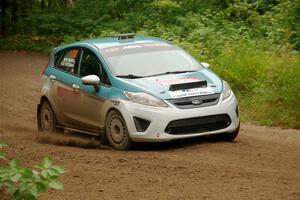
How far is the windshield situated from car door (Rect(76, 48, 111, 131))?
238mm

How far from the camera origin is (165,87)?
10453 mm

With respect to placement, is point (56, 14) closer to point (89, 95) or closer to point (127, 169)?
point (89, 95)

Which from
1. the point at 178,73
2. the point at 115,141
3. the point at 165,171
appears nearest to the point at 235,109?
the point at 178,73

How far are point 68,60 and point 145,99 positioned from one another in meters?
2.63

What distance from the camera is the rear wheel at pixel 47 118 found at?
12617 mm

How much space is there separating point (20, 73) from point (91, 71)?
420 inches

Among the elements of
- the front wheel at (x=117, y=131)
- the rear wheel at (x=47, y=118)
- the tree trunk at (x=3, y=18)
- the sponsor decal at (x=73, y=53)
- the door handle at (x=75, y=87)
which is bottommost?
the tree trunk at (x=3, y=18)

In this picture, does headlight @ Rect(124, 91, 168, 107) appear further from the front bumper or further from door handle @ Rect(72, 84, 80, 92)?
door handle @ Rect(72, 84, 80, 92)

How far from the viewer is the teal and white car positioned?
10242 millimetres

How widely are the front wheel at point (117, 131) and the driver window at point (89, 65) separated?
0.97 metres

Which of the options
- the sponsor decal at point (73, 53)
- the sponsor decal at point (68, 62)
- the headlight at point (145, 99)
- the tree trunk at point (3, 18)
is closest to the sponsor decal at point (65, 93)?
the sponsor decal at point (68, 62)

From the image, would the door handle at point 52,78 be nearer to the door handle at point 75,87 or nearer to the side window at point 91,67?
the side window at point 91,67

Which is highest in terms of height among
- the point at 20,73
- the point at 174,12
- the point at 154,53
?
the point at 154,53

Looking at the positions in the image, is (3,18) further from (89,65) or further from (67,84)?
(89,65)
